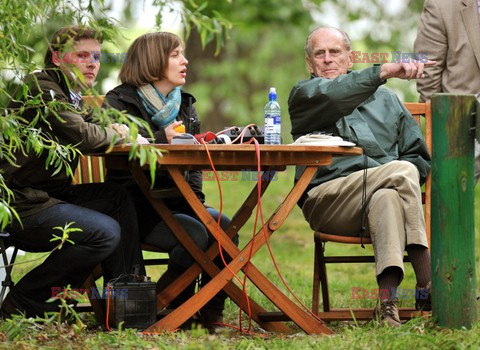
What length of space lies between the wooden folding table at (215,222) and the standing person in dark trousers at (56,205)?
10.7 inches

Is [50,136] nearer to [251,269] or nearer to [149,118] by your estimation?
[149,118]

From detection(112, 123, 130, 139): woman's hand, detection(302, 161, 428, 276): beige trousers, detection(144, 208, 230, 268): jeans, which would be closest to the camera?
detection(112, 123, 130, 139): woman's hand

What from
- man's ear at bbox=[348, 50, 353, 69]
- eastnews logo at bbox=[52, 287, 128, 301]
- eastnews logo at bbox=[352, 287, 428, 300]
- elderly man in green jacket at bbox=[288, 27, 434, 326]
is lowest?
eastnews logo at bbox=[352, 287, 428, 300]

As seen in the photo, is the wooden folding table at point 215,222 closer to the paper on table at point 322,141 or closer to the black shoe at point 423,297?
the paper on table at point 322,141

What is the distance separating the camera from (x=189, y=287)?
546 cm

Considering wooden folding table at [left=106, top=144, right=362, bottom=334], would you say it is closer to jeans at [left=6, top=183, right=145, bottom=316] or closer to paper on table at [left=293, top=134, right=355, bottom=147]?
paper on table at [left=293, top=134, right=355, bottom=147]

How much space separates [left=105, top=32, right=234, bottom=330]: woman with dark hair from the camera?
17.4 ft

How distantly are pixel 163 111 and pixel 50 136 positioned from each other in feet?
2.56

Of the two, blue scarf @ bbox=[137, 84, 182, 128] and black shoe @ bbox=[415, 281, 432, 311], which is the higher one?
blue scarf @ bbox=[137, 84, 182, 128]

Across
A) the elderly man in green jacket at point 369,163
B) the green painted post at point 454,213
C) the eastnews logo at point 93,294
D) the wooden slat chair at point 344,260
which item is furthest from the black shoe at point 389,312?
the eastnews logo at point 93,294

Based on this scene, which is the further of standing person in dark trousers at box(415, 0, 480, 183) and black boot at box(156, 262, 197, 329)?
standing person in dark trousers at box(415, 0, 480, 183)

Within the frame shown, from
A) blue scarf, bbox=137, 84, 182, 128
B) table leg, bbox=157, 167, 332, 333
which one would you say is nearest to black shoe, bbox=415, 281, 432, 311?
table leg, bbox=157, 167, 332, 333

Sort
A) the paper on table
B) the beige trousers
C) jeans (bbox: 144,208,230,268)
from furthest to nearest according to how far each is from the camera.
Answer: jeans (bbox: 144,208,230,268) < the beige trousers < the paper on table

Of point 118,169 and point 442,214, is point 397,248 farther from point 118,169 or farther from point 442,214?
point 118,169
